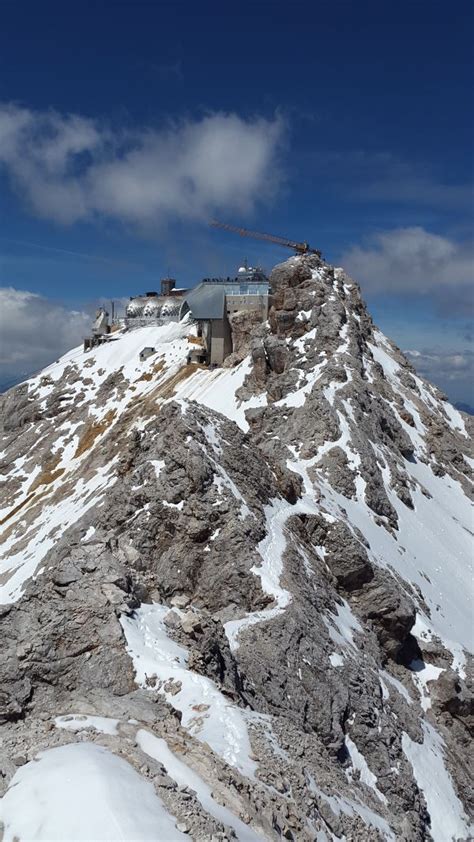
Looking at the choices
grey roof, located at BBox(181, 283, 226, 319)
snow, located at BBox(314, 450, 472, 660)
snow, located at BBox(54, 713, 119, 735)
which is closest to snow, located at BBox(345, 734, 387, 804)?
snow, located at BBox(54, 713, 119, 735)

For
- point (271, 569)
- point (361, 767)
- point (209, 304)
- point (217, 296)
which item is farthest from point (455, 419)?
point (361, 767)

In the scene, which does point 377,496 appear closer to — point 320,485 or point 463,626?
point 320,485

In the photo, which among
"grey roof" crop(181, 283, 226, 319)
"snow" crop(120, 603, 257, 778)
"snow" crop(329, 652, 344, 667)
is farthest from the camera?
"grey roof" crop(181, 283, 226, 319)

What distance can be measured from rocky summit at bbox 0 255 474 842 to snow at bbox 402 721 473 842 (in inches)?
5.3

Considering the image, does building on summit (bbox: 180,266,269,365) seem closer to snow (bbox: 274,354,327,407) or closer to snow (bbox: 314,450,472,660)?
snow (bbox: 274,354,327,407)

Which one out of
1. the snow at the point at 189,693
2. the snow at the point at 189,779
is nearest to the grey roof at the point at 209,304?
the snow at the point at 189,693

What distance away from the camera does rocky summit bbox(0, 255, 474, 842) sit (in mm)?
14258

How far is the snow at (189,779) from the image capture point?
1290cm

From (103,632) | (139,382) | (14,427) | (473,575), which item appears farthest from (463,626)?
(14,427)

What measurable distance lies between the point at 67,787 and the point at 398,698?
25.5m

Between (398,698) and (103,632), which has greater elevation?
(103,632)

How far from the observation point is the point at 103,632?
805 inches

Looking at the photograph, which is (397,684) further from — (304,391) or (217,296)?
(217,296)

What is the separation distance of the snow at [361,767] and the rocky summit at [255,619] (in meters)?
0.18
